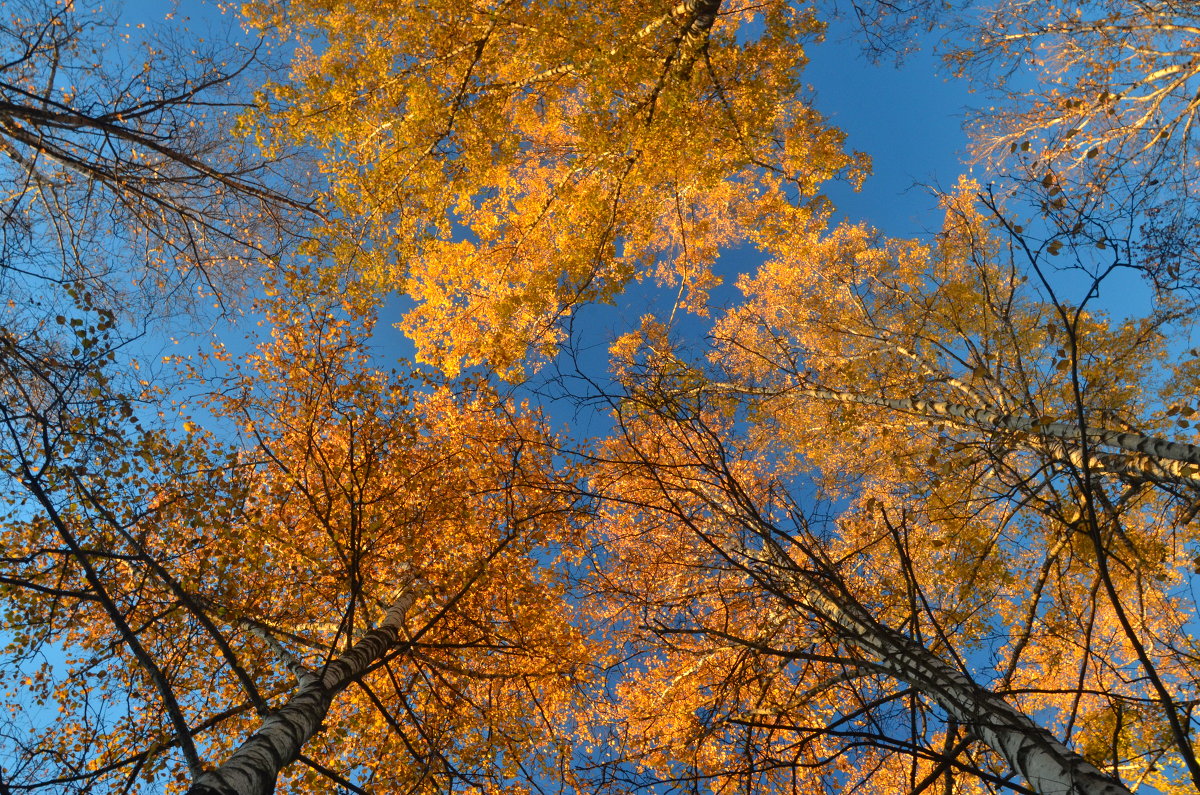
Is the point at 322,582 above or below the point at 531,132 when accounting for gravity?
below

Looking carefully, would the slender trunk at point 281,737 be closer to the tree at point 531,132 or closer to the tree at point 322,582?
the tree at point 322,582

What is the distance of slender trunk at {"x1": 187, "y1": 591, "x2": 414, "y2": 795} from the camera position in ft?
7.43

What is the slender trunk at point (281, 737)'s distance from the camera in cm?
226

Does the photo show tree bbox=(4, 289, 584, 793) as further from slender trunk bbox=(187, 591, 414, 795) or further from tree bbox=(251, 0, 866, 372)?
tree bbox=(251, 0, 866, 372)

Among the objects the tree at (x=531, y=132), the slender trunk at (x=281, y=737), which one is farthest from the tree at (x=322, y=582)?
the tree at (x=531, y=132)

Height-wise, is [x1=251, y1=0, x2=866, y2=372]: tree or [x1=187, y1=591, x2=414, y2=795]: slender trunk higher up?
[x1=251, y1=0, x2=866, y2=372]: tree

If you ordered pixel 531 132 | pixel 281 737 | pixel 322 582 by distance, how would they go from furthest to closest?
1. pixel 531 132
2. pixel 322 582
3. pixel 281 737

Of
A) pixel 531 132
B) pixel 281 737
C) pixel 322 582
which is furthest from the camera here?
pixel 531 132

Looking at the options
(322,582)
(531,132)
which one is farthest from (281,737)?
(531,132)

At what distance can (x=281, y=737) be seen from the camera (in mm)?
2695

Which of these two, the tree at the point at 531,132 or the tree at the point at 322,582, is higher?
the tree at the point at 531,132

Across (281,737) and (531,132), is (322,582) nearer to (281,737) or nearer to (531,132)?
(281,737)

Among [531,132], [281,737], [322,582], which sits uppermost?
[531,132]

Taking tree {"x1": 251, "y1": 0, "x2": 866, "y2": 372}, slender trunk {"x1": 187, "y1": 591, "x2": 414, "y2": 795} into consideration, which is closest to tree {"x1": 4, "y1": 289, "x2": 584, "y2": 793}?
slender trunk {"x1": 187, "y1": 591, "x2": 414, "y2": 795}
